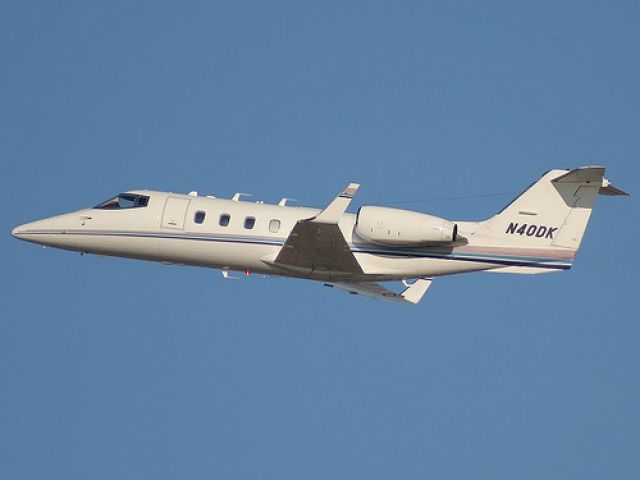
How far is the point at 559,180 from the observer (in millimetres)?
33156

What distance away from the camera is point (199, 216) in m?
35.1

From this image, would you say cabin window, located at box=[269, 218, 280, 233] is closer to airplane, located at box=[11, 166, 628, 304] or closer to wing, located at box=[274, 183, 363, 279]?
airplane, located at box=[11, 166, 628, 304]

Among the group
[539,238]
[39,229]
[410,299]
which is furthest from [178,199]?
[539,238]

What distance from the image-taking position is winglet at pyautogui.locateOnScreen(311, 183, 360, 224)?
99.5ft

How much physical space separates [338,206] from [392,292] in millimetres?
6597

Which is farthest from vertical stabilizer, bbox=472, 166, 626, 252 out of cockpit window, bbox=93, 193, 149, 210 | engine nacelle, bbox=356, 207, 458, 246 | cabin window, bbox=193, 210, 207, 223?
cockpit window, bbox=93, 193, 149, 210

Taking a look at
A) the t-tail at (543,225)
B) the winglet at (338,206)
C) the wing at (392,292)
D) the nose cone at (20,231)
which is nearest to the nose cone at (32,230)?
the nose cone at (20,231)

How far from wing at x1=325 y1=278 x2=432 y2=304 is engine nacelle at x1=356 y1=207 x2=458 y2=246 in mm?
3440

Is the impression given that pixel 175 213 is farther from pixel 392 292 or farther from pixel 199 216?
pixel 392 292

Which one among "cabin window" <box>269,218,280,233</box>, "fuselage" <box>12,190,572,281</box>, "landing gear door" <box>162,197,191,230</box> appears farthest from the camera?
"landing gear door" <box>162,197,191,230</box>

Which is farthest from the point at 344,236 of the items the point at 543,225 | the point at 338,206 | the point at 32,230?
the point at 32,230

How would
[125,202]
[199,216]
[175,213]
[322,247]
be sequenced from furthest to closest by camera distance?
[125,202]
[175,213]
[199,216]
[322,247]

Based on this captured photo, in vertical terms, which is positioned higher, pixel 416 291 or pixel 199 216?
pixel 416 291

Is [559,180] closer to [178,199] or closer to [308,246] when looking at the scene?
[308,246]
